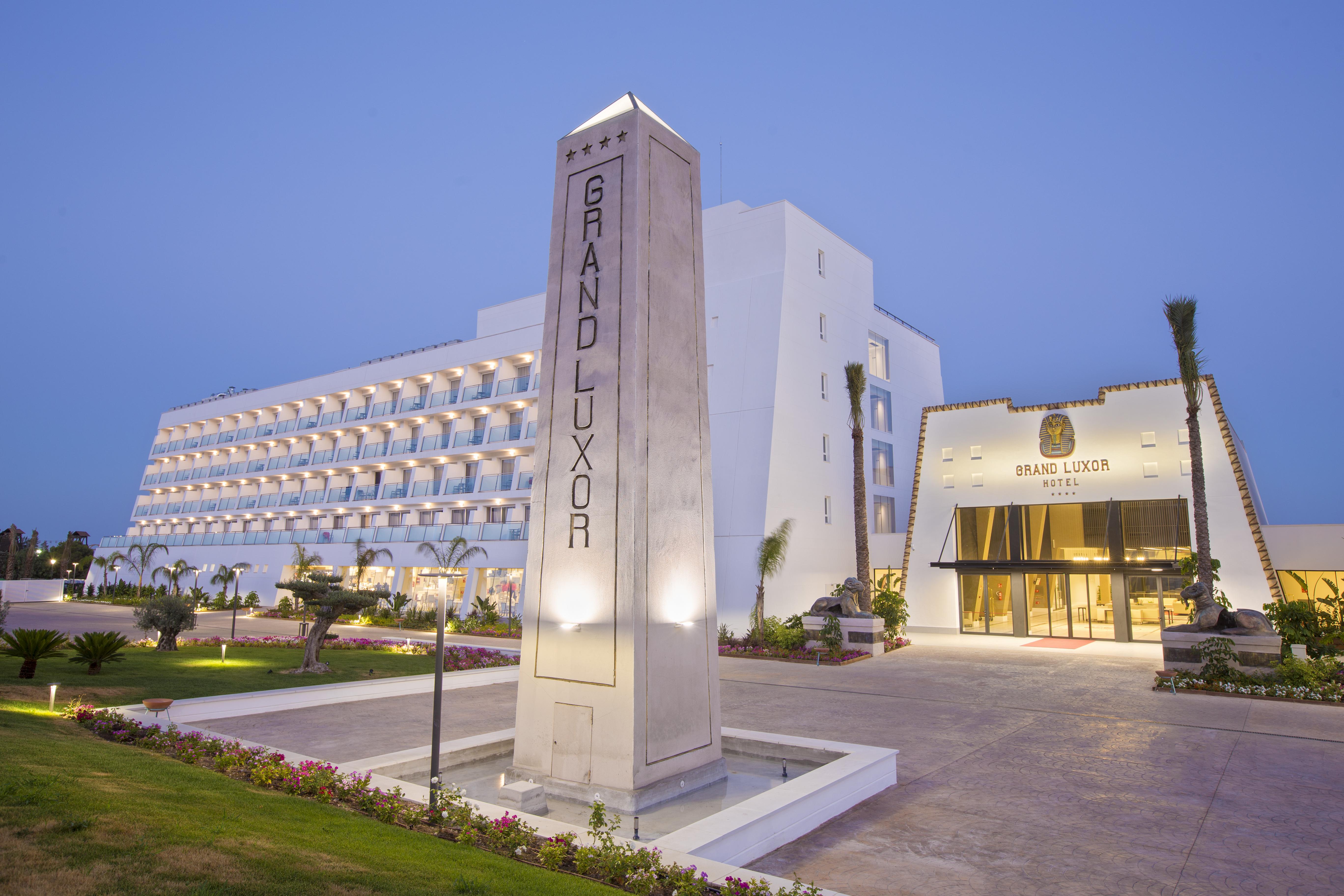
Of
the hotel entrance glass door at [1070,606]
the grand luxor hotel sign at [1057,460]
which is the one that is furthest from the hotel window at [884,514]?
the hotel entrance glass door at [1070,606]

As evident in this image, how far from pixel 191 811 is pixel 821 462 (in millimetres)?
27549

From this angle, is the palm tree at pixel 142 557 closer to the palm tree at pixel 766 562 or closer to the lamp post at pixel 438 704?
the palm tree at pixel 766 562

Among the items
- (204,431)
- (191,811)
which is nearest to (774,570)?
(191,811)

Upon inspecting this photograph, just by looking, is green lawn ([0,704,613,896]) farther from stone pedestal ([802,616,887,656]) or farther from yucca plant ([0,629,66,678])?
stone pedestal ([802,616,887,656])

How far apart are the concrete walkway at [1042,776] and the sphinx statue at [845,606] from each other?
547 centimetres

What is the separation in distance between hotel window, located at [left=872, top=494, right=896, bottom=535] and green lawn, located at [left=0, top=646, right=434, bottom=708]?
21892 millimetres

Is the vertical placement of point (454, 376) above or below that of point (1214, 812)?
above

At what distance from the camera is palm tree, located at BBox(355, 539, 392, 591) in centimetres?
3847

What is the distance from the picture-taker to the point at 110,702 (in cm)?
1270

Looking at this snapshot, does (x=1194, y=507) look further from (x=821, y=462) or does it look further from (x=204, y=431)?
(x=204, y=431)

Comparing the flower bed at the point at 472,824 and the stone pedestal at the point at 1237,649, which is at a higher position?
the stone pedestal at the point at 1237,649

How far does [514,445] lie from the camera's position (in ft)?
125

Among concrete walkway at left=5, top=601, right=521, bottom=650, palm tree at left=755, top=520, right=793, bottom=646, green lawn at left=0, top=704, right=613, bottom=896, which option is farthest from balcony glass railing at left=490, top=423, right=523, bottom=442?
green lawn at left=0, top=704, right=613, bottom=896

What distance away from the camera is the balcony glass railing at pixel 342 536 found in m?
36.6
